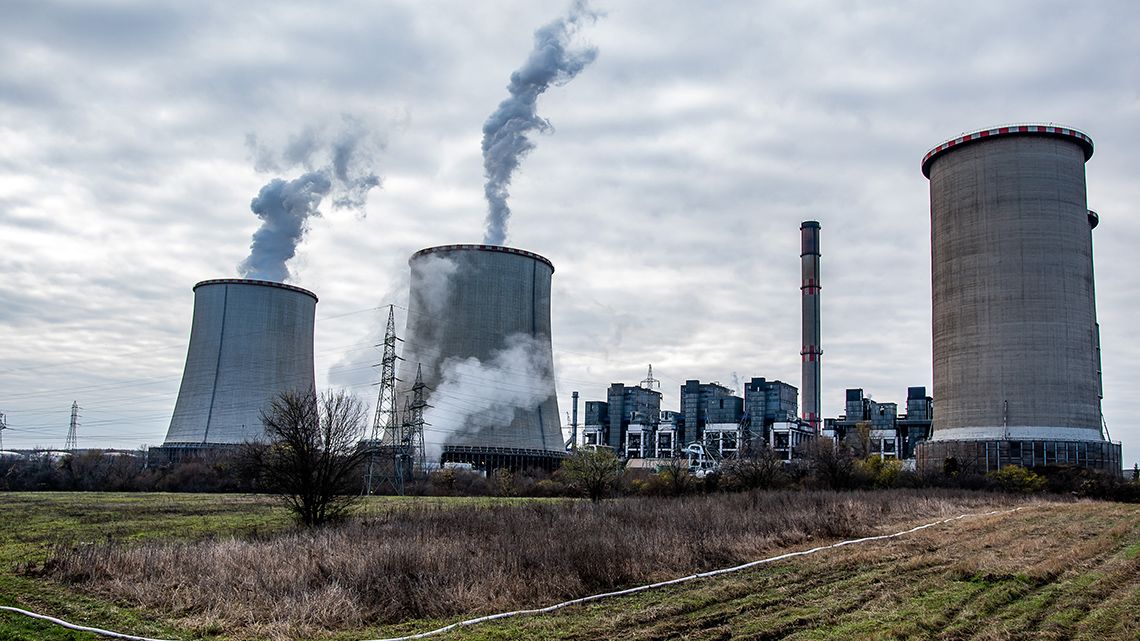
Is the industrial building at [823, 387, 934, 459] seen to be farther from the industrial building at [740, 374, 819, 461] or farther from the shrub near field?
the shrub near field

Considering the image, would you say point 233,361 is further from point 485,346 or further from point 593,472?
point 593,472

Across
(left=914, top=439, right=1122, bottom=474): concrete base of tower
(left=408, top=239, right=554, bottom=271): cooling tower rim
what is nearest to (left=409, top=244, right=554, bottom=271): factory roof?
(left=408, top=239, right=554, bottom=271): cooling tower rim

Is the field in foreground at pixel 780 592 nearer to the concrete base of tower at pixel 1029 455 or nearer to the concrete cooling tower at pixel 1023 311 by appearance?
the concrete base of tower at pixel 1029 455

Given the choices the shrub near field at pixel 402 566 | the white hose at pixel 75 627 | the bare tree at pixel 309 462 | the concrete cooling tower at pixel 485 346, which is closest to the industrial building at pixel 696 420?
the concrete cooling tower at pixel 485 346

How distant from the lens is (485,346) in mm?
32312

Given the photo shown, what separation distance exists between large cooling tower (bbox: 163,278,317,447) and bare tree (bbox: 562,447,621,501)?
12346 mm

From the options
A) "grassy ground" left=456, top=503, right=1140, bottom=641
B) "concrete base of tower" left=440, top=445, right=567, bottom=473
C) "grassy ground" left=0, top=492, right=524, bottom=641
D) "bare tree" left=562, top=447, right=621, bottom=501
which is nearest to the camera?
"grassy ground" left=456, top=503, right=1140, bottom=641

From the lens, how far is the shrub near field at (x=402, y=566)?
7.24 metres

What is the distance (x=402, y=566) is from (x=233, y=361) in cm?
2632

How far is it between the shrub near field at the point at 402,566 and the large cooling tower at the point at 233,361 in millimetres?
21196

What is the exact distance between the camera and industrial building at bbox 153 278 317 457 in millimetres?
32719

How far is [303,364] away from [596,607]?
99.3 ft

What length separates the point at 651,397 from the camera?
68.3 m

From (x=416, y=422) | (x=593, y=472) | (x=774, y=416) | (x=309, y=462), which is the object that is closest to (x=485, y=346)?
(x=416, y=422)
